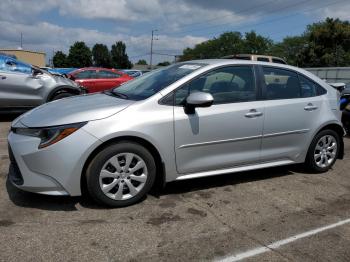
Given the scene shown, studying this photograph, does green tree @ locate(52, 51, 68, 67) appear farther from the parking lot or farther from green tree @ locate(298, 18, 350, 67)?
the parking lot

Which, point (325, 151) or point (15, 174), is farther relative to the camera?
point (325, 151)

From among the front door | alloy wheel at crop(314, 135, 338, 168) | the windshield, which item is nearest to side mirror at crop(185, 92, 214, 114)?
the front door

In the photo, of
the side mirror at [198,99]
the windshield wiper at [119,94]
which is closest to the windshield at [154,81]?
the windshield wiper at [119,94]

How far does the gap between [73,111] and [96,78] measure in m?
12.6

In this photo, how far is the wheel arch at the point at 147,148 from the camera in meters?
3.85

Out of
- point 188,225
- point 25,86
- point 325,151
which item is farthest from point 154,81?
point 25,86

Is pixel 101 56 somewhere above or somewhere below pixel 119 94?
above

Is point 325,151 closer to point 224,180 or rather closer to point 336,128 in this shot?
point 336,128

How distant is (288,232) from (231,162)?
48.1 inches

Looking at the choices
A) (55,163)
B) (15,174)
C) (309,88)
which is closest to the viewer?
(55,163)

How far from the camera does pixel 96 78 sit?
53.3 feet

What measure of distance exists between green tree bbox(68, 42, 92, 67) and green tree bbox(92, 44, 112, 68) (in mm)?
4666

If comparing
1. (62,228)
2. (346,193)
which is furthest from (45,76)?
(346,193)

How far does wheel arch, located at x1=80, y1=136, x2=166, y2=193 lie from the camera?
3846 millimetres
